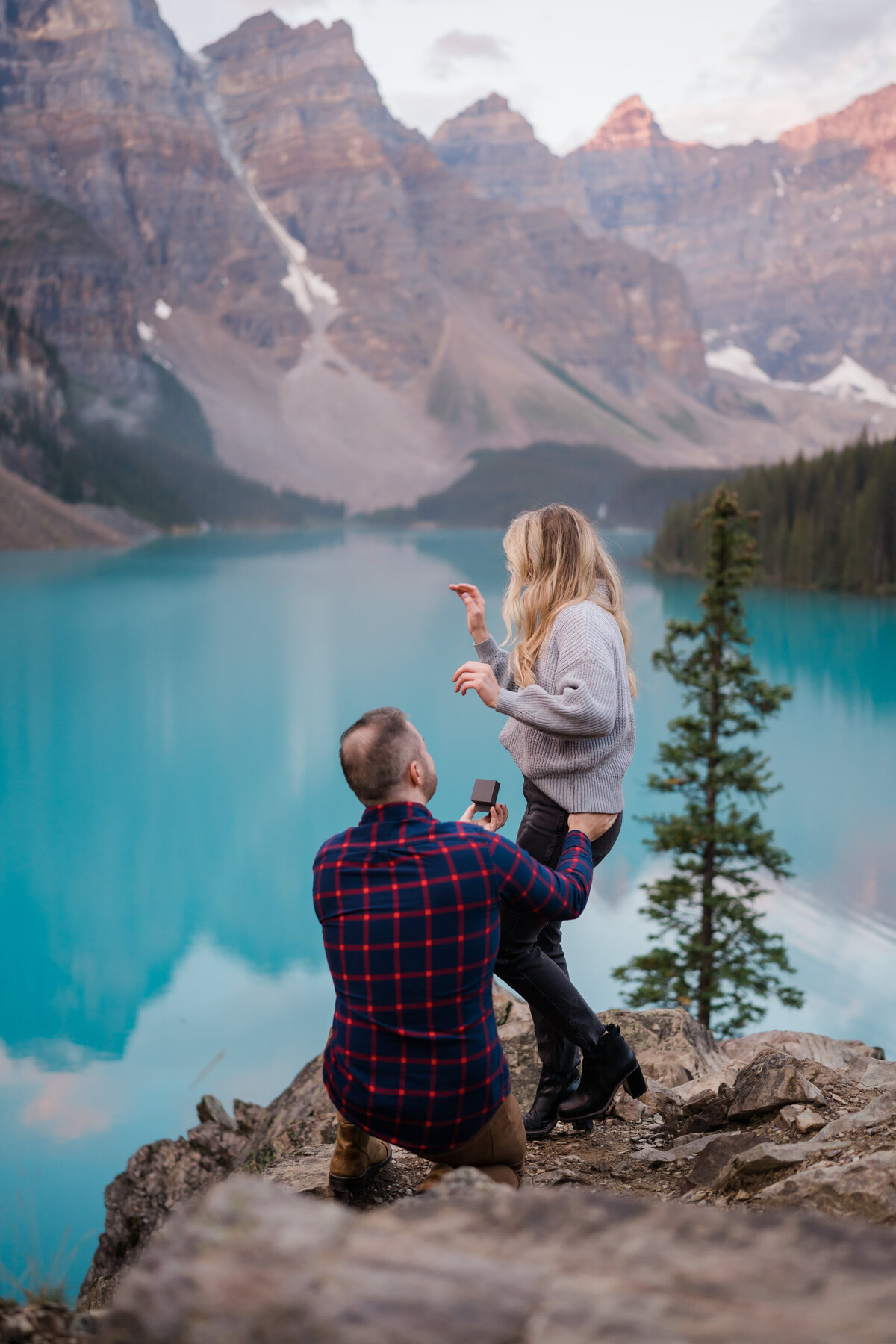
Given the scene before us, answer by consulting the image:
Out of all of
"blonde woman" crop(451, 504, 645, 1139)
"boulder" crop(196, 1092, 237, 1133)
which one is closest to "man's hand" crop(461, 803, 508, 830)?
"blonde woman" crop(451, 504, 645, 1139)

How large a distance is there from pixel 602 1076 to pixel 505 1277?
2.48 metres

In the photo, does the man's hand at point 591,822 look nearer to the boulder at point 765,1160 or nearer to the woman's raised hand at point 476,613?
the woman's raised hand at point 476,613

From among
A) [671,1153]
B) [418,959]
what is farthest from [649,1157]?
[418,959]

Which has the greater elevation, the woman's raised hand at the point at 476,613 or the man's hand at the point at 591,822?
the woman's raised hand at the point at 476,613

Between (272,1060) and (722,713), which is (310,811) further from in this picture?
Answer: (722,713)

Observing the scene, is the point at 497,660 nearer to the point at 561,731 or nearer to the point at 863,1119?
the point at 561,731

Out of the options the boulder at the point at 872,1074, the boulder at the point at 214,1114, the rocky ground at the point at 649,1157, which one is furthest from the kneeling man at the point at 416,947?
the boulder at the point at 214,1114

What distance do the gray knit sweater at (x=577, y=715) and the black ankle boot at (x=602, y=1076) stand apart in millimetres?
888

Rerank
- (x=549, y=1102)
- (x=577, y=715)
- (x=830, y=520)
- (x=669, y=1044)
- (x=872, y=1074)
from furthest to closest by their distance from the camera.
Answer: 1. (x=830, y=520)
2. (x=669, y=1044)
3. (x=872, y=1074)
4. (x=549, y=1102)
5. (x=577, y=715)

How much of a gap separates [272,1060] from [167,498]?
474 feet

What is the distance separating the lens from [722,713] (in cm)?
1252

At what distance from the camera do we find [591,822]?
3500 millimetres

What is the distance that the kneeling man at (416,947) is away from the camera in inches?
106

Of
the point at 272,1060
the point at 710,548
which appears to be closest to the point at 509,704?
the point at 710,548
